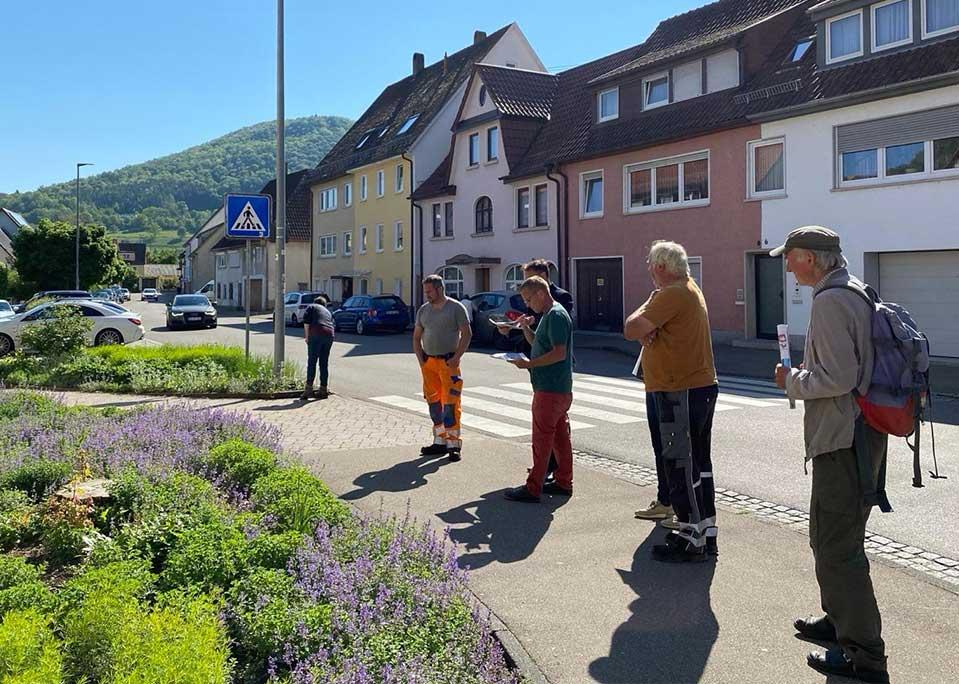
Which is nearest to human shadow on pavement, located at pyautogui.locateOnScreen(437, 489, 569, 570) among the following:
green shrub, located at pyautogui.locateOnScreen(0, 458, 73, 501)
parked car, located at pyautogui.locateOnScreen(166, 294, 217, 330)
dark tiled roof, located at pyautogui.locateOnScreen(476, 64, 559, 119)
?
green shrub, located at pyautogui.locateOnScreen(0, 458, 73, 501)

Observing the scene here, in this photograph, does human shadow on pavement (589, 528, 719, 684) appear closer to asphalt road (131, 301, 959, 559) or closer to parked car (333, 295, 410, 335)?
asphalt road (131, 301, 959, 559)

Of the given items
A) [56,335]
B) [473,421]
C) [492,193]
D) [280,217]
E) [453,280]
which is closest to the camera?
[473,421]

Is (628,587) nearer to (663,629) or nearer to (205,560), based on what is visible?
(663,629)

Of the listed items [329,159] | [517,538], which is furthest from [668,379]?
[329,159]

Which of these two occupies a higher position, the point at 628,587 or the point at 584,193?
the point at 584,193

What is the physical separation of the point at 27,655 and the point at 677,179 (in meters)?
23.5

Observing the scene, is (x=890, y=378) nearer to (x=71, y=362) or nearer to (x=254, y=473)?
(x=254, y=473)

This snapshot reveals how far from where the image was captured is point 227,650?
318 centimetres

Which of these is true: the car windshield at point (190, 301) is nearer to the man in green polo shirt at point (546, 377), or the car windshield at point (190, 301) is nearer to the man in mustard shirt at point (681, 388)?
the man in green polo shirt at point (546, 377)

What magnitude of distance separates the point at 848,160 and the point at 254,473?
17644mm

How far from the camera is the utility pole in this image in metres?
14.3

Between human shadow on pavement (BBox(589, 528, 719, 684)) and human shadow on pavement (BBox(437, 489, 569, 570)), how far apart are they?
77cm

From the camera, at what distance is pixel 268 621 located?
3492 mm

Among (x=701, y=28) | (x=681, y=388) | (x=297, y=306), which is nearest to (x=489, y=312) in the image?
(x=701, y=28)
